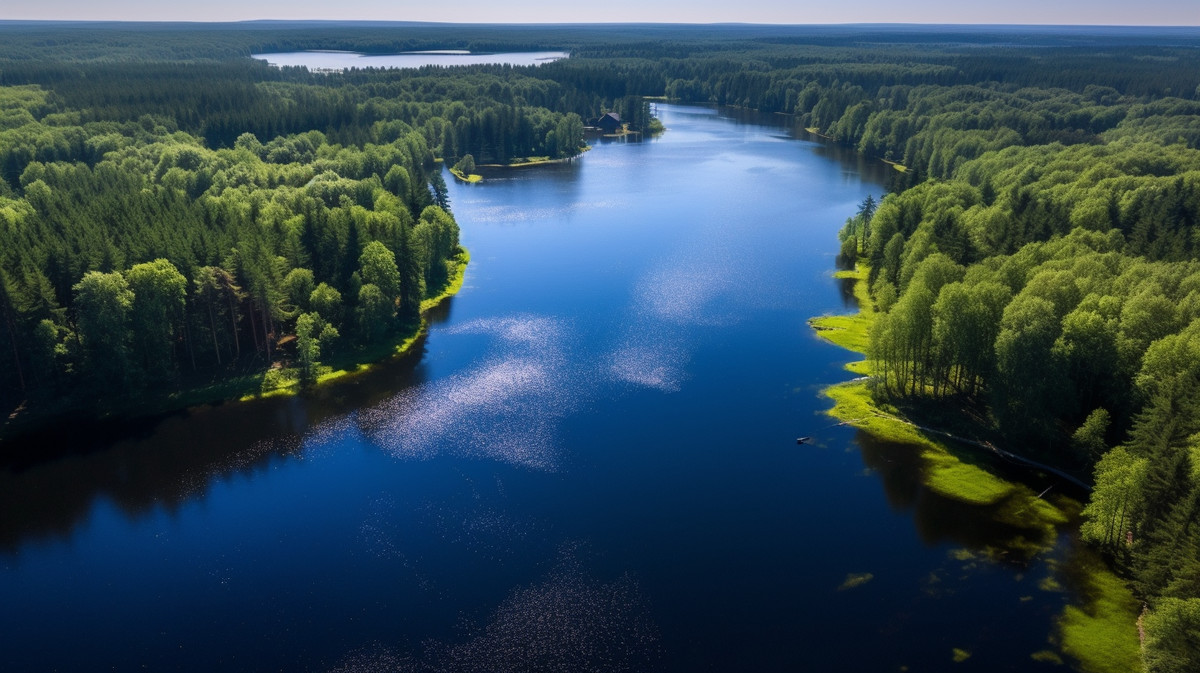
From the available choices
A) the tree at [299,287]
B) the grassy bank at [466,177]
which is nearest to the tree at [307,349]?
the tree at [299,287]

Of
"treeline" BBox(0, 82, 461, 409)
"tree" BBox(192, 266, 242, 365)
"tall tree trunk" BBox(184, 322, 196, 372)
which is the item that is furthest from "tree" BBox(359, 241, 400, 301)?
"tall tree trunk" BBox(184, 322, 196, 372)

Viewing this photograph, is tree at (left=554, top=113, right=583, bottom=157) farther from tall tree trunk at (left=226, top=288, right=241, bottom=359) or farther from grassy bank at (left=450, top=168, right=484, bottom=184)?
tall tree trunk at (left=226, top=288, right=241, bottom=359)

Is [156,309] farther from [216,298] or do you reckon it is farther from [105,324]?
[216,298]

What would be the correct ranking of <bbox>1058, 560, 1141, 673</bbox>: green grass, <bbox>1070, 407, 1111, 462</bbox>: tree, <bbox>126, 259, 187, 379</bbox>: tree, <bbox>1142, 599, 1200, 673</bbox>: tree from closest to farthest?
<bbox>1142, 599, 1200, 673</bbox>: tree < <bbox>1058, 560, 1141, 673</bbox>: green grass < <bbox>1070, 407, 1111, 462</bbox>: tree < <bbox>126, 259, 187, 379</bbox>: tree

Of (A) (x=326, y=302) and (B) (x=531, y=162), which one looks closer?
(A) (x=326, y=302)

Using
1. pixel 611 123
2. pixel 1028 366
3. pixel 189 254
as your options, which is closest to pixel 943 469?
pixel 1028 366

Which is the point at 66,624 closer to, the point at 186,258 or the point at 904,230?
the point at 186,258
